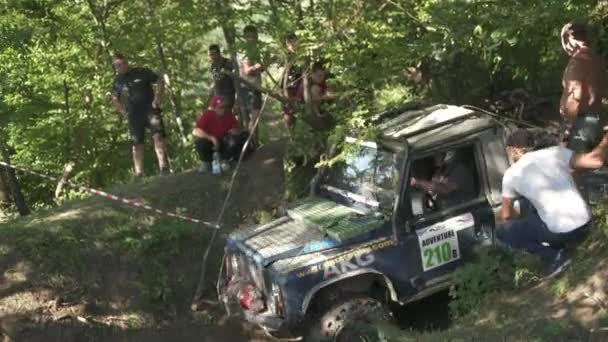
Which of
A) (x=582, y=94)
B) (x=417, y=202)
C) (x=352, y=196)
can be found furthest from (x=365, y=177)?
(x=582, y=94)

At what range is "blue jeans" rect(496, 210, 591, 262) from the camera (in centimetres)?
526

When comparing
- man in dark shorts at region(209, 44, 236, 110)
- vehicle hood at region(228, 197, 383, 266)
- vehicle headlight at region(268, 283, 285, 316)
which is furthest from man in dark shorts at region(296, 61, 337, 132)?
vehicle headlight at region(268, 283, 285, 316)

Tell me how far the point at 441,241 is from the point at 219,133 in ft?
13.0

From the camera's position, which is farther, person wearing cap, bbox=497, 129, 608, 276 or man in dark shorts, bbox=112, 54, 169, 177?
man in dark shorts, bbox=112, 54, 169, 177

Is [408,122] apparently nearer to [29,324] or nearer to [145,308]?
[145,308]

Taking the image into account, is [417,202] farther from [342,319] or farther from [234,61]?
[234,61]

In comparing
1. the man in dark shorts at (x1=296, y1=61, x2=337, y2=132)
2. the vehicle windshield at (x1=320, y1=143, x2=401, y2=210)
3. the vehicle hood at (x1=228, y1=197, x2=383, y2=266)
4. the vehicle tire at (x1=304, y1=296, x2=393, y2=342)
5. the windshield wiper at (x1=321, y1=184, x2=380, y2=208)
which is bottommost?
the vehicle tire at (x1=304, y1=296, x2=393, y2=342)

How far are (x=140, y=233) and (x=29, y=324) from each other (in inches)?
67.6

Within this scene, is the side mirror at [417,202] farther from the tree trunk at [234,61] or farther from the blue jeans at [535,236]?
the tree trunk at [234,61]

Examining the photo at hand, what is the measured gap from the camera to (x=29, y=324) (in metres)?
7.19

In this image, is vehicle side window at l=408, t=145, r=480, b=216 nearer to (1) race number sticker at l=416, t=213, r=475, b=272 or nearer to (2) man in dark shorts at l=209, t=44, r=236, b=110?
(1) race number sticker at l=416, t=213, r=475, b=272

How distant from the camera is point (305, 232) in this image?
20.3 feet

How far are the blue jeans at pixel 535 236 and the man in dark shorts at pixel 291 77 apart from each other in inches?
122

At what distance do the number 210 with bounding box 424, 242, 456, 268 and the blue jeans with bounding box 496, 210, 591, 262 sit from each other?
0.59 metres
